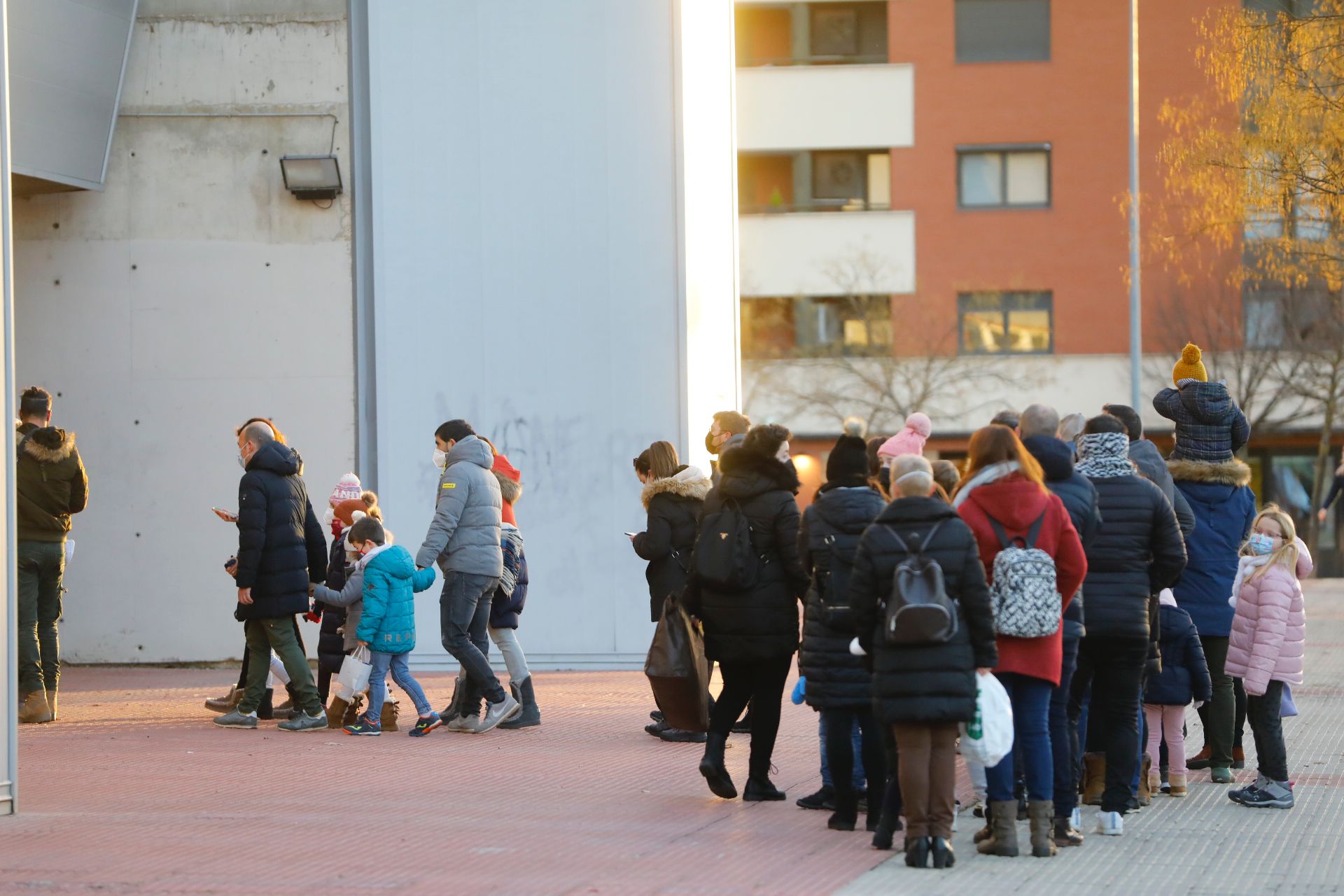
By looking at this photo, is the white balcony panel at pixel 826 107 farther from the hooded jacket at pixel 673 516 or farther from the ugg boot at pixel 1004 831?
the ugg boot at pixel 1004 831

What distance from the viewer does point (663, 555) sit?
10.1m

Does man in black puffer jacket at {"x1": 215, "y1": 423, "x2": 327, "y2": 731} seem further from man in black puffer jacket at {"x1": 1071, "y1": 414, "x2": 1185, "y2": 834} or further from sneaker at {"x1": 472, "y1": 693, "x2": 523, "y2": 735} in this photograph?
man in black puffer jacket at {"x1": 1071, "y1": 414, "x2": 1185, "y2": 834}

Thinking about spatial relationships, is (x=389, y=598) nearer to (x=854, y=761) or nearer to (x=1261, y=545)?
(x=854, y=761)

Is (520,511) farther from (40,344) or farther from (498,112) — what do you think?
(40,344)

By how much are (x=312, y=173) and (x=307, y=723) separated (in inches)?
202

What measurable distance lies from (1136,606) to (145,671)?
30.3 ft

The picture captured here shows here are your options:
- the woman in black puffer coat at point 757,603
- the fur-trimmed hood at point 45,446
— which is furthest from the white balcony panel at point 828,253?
the woman in black puffer coat at point 757,603

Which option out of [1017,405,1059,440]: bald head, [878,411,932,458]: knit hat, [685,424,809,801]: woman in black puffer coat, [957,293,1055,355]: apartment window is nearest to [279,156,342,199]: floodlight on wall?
[878,411,932,458]: knit hat

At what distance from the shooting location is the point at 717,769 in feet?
26.7

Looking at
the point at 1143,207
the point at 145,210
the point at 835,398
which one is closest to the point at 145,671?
the point at 145,210

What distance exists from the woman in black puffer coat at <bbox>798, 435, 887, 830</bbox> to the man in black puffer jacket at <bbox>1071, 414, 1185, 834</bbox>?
0.97 m

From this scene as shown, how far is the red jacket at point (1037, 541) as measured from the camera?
6898mm

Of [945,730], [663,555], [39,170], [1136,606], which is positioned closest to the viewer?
[945,730]

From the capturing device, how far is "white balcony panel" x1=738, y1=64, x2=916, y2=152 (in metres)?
35.8
